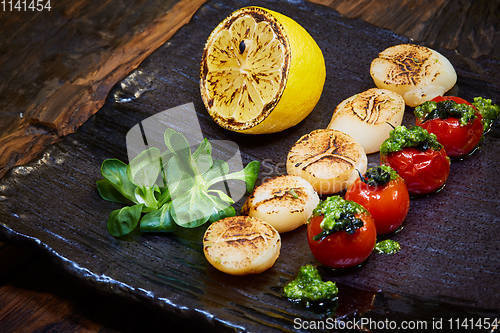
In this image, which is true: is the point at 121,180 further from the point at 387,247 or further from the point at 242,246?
the point at 387,247

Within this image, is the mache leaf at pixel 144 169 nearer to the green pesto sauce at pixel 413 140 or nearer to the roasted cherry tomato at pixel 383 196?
the roasted cherry tomato at pixel 383 196

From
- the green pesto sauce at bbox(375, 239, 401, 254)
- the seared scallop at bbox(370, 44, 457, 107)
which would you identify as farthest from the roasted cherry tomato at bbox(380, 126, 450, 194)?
the seared scallop at bbox(370, 44, 457, 107)

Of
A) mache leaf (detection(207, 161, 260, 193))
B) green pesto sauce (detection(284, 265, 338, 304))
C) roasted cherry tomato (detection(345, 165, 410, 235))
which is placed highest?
roasted cherry tomato (detection(345, 165, 410, 235))

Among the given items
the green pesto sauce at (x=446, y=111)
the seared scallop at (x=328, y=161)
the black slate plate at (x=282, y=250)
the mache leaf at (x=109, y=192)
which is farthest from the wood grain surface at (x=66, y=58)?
the green pesto sauce at (x=446, y=111)

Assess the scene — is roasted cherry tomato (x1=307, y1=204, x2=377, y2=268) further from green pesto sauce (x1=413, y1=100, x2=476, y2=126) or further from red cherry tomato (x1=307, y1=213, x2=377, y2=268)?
green pesto sauce (x1=413, y1=100, x2=476, y2=126)

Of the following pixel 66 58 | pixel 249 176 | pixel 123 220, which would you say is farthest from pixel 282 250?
pixel 66 58
